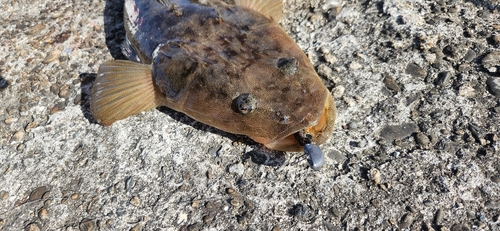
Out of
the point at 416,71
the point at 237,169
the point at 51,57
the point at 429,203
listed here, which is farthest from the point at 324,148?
the point at 51,57

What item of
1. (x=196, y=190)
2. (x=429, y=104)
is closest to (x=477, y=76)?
(x=429, y=104)

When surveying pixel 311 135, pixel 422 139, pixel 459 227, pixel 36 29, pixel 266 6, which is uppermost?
pixel 266 6

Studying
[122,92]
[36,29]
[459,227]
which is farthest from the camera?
[36,29]

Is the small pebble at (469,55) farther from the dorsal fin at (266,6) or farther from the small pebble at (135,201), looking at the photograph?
the small pebble at (135,201)

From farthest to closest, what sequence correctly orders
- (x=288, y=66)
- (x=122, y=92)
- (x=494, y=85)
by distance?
1. (x=122, y=92)
2. (x=494, y=85)
3. (x=288, y=66)

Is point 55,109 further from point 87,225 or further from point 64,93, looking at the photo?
point 87,225

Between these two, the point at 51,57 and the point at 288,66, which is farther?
the point at 51,57
